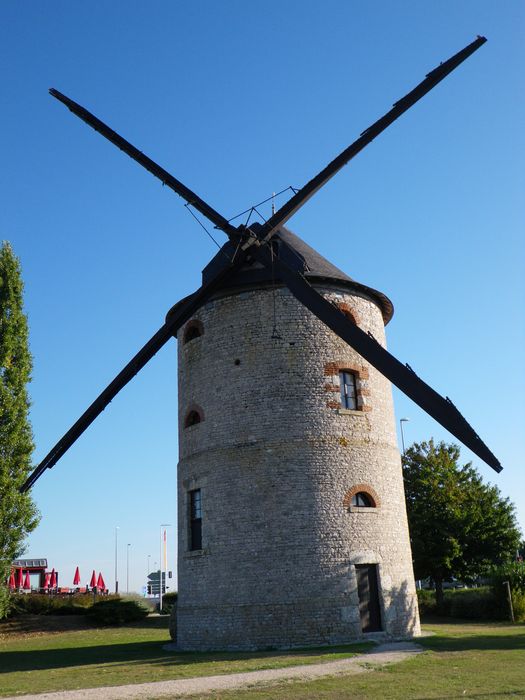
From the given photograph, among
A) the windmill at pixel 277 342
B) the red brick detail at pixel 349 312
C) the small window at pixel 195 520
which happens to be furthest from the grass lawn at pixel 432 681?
the red brick detail at pixel 349 312

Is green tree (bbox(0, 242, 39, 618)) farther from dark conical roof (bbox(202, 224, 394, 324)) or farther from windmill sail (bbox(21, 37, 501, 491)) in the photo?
dark conical roof (bbox(202, 224, 394, 324))

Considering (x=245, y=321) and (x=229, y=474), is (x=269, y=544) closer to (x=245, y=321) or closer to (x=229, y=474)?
(x=229, y=474)

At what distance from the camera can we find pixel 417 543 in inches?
1110

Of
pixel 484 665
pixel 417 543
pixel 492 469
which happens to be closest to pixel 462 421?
pixel 492 469

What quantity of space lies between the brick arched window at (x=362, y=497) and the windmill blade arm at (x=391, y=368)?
12.5 feet

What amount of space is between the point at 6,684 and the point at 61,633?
1477 cm

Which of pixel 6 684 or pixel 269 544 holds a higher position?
pixel 269 544

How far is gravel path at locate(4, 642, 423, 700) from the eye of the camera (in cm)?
1003

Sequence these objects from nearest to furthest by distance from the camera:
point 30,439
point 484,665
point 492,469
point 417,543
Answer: point 484,665
point 492,469
point 30,439
point 417,543

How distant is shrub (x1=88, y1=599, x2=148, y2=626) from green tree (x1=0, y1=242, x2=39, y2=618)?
5.21 meters

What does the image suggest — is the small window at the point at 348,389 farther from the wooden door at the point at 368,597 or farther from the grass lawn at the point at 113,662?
the grass lawn at the point at 113,662

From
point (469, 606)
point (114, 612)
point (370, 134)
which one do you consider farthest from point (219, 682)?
point (114, 612)

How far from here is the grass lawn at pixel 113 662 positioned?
473 inches

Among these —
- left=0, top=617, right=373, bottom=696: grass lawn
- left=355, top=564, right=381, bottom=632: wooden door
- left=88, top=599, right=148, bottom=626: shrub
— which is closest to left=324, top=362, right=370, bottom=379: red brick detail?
left=355, top=564, right=381, bottom=632: wooden door
